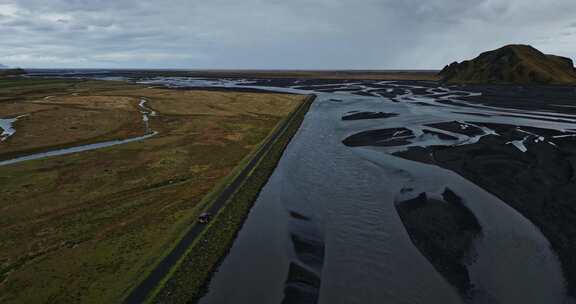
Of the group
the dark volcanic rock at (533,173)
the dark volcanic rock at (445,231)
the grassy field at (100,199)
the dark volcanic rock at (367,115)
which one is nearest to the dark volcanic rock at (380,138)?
the dark volcanic rock at (533,173)

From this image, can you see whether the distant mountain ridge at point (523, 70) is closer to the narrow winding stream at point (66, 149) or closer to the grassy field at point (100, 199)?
the grassy field at point (100, 199)

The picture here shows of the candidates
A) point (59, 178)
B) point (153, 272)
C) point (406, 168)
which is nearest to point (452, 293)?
point (153, 272)

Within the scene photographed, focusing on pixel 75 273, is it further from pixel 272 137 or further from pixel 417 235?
pixel 272 137

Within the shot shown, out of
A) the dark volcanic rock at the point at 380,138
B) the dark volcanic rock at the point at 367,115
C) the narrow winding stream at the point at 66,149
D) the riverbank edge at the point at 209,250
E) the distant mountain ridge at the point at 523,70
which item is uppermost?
the distant mountain ridge at the point at 523,70

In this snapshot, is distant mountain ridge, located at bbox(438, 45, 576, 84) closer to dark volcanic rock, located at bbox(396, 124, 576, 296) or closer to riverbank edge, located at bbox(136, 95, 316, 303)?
dark volcanic rock, located at bbox(396, 124, 576, 296)

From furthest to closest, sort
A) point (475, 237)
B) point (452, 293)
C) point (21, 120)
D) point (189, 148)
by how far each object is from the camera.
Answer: point (21, 120) → point (189, 148) → point (475, 237) → point (452, 293)

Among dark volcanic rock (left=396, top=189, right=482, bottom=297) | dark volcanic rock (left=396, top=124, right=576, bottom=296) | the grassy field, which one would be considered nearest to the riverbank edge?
the grassy field
